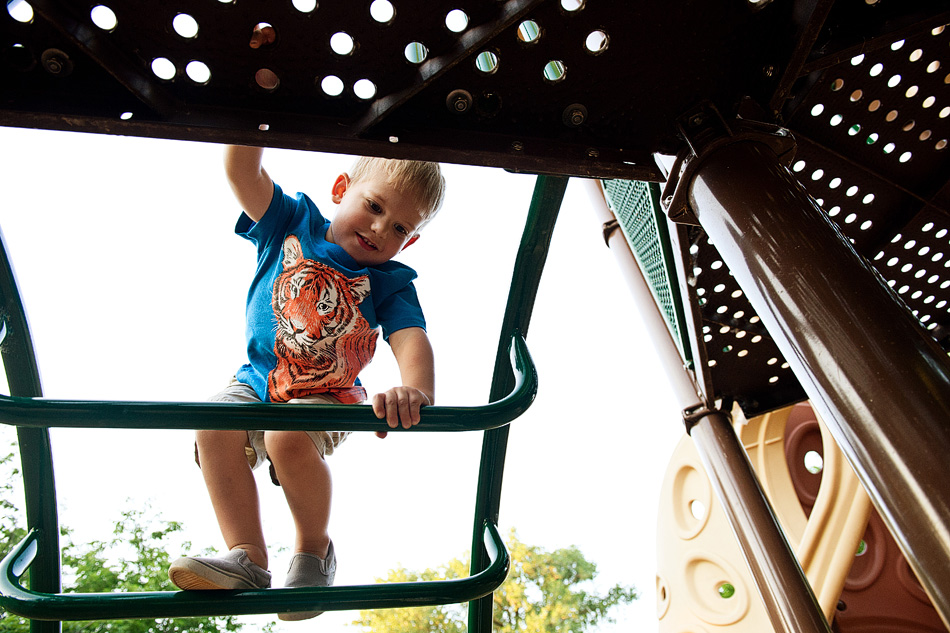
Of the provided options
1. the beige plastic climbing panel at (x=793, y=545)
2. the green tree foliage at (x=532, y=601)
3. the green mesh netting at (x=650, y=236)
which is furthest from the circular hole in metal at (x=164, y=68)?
the green tree foliage at (x=532, y=601)

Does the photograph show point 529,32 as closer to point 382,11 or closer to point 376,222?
point 382,11

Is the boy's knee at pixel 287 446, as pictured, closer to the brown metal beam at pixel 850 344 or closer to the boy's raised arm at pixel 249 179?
the boy's raised arm at pixel 249 179

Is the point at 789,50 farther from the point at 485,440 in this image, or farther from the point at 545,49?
the point at 485,440

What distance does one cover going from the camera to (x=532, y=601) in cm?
1521

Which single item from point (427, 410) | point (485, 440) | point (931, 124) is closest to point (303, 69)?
point (427, 410)

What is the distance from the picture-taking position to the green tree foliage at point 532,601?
13.1 meters

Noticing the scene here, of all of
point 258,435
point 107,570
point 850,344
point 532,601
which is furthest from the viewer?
point 532,601

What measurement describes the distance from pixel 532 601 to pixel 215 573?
15.5m

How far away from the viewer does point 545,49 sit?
1.15m

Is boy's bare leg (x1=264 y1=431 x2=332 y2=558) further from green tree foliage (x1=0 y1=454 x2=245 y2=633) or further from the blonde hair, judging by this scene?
green tree foliage (x1=0 y1=454 x2=245 y2=633)

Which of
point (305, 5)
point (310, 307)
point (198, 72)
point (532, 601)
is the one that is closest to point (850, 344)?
point (305, 5)

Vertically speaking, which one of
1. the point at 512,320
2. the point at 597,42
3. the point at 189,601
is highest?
the point at 597,42

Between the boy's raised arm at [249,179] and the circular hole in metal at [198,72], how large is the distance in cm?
68

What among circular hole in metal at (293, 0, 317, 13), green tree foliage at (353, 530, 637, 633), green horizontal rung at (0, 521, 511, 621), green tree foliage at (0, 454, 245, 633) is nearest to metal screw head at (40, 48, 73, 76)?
circular hole in metal at (293, 0, 317, 13)
